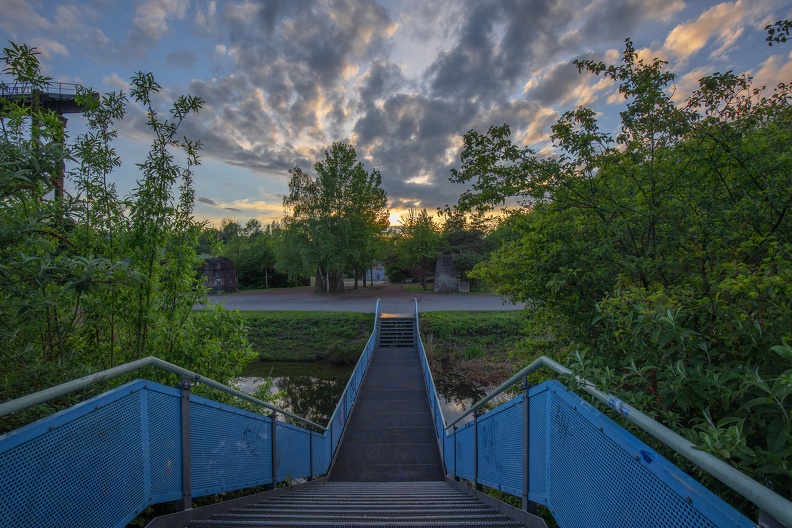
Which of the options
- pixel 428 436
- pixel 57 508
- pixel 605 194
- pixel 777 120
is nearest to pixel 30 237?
pixel 57 508

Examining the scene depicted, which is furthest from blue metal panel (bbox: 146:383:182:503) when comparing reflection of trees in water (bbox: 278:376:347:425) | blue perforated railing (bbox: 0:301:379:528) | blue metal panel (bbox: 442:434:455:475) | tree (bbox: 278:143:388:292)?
tree (bbox: 278:143:388:292)

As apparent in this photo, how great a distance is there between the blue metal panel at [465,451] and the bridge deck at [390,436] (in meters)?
1.90

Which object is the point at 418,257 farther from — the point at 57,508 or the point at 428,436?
the point at 57,508

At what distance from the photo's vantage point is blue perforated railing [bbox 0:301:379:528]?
1428mm

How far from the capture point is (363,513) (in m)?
3.12

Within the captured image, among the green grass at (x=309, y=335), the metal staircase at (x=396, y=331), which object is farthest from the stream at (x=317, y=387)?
the metal staircase at (x=396, y=331)

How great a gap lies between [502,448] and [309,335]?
619 inches

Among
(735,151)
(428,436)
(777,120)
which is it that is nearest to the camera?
(735,151)

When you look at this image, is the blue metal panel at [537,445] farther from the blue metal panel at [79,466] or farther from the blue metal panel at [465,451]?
the blue metal panel at [79,466]

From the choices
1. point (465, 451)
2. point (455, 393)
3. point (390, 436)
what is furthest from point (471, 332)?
point (465, 451)

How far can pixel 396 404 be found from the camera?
9.88 m

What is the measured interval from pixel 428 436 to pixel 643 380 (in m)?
7.45

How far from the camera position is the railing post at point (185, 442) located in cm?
254

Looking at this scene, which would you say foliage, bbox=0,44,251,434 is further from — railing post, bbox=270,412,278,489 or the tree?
the tree
